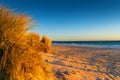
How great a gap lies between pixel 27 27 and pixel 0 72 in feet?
3.63

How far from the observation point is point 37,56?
147 inches

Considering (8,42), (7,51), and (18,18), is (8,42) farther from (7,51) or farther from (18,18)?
(18,18)

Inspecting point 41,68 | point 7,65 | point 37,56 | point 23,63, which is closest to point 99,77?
point 41,68

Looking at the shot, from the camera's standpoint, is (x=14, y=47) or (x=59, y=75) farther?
(x=59, y=75)

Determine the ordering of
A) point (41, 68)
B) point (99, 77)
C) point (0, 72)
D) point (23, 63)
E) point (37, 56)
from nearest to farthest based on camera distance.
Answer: point (0, 72) < point (23, 63) < point (37, 56) < point (41, 68) < point (99, 77)

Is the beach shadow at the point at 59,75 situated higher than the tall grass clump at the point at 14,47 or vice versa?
→ the tall grass clump at the point at 14,47

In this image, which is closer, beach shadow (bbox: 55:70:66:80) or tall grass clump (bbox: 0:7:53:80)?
tall grass clump (bbox: 0:7:53:80)

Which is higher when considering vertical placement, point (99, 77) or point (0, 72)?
point (0, 72)

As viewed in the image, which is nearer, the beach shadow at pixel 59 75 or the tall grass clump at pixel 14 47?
the tall grass clump at pixel 14 47

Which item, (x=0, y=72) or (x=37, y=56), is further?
(x=37, y=56)

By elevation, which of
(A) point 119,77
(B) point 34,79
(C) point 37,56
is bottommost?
(A) point 119,77

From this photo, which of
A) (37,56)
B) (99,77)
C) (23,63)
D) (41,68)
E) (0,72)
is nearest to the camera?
(0,72)

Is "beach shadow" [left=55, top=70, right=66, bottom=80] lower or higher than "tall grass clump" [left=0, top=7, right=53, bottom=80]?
lower

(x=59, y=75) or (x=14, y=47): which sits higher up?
(x=14, y=47)
